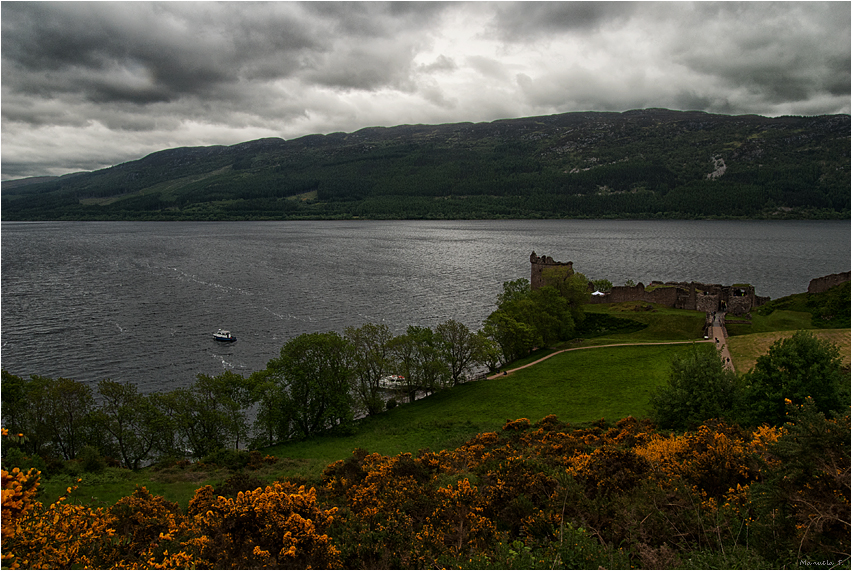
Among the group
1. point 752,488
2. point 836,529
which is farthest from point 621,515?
point 836,529

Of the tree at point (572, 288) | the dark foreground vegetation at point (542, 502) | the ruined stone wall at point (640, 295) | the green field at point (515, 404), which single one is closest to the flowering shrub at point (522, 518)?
the dark foreground vegetation at point (542, 502)

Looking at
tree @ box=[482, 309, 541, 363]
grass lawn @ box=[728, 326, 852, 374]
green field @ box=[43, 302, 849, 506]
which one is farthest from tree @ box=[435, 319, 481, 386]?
grass lawn @ box=[728, 326, 852, 374]

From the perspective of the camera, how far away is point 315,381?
142 ft

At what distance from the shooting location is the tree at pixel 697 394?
98.9ft

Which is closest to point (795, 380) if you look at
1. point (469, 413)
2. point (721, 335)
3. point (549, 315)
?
point (469, 413)

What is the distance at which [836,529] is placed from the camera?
11.6 m

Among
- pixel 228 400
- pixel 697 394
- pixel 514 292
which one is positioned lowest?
pixel 228 400

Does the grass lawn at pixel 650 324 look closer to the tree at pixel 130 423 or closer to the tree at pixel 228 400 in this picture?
the tree at pixel 228 400

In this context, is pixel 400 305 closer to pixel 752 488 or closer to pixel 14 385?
Answer: pixel 14 385

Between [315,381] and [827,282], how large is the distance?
7990 centimetres

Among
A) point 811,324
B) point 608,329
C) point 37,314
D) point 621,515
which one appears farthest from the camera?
point 37,314

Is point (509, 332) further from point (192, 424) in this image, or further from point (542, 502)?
point (542, 502)

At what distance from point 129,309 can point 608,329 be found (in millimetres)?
77495

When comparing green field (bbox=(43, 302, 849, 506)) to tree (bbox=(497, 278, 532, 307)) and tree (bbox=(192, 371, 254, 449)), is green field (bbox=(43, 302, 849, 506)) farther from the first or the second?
tree (bbox=(497, 278, 532, 307))
